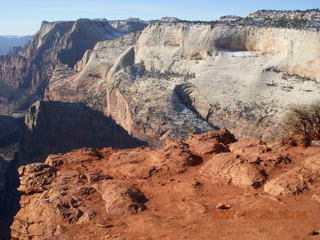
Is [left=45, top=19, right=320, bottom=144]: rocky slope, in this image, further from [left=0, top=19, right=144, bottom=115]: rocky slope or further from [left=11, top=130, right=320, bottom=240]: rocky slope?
[left=0, top=19, right=144, bottom=115]: rocky slope

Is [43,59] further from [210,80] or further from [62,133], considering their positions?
[210,80]

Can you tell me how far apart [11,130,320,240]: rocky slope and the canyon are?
0.05 meters

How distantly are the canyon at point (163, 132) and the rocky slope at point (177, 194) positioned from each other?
0.05 metres

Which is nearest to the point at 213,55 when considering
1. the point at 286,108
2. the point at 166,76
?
the point at 166,76

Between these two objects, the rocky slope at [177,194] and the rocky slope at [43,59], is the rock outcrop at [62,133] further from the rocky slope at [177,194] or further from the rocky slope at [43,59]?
the rocky slope at [43,59]

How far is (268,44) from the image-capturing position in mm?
53094

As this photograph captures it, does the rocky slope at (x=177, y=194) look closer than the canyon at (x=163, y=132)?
Yes

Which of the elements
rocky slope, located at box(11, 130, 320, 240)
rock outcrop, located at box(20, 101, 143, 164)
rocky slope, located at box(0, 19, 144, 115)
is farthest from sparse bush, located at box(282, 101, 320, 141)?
rocky slope, located at box(0, 19, 144, 115)

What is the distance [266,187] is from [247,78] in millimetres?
42057

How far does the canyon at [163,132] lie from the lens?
10.9m

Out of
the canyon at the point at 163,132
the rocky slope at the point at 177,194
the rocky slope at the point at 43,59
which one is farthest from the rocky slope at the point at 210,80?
the rocky slope at the point at 43,59

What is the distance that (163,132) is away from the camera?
50.6 meters

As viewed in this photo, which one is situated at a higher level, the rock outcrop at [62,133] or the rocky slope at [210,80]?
the rocky slope at [210,80]

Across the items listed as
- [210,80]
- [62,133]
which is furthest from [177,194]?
[62,133]
